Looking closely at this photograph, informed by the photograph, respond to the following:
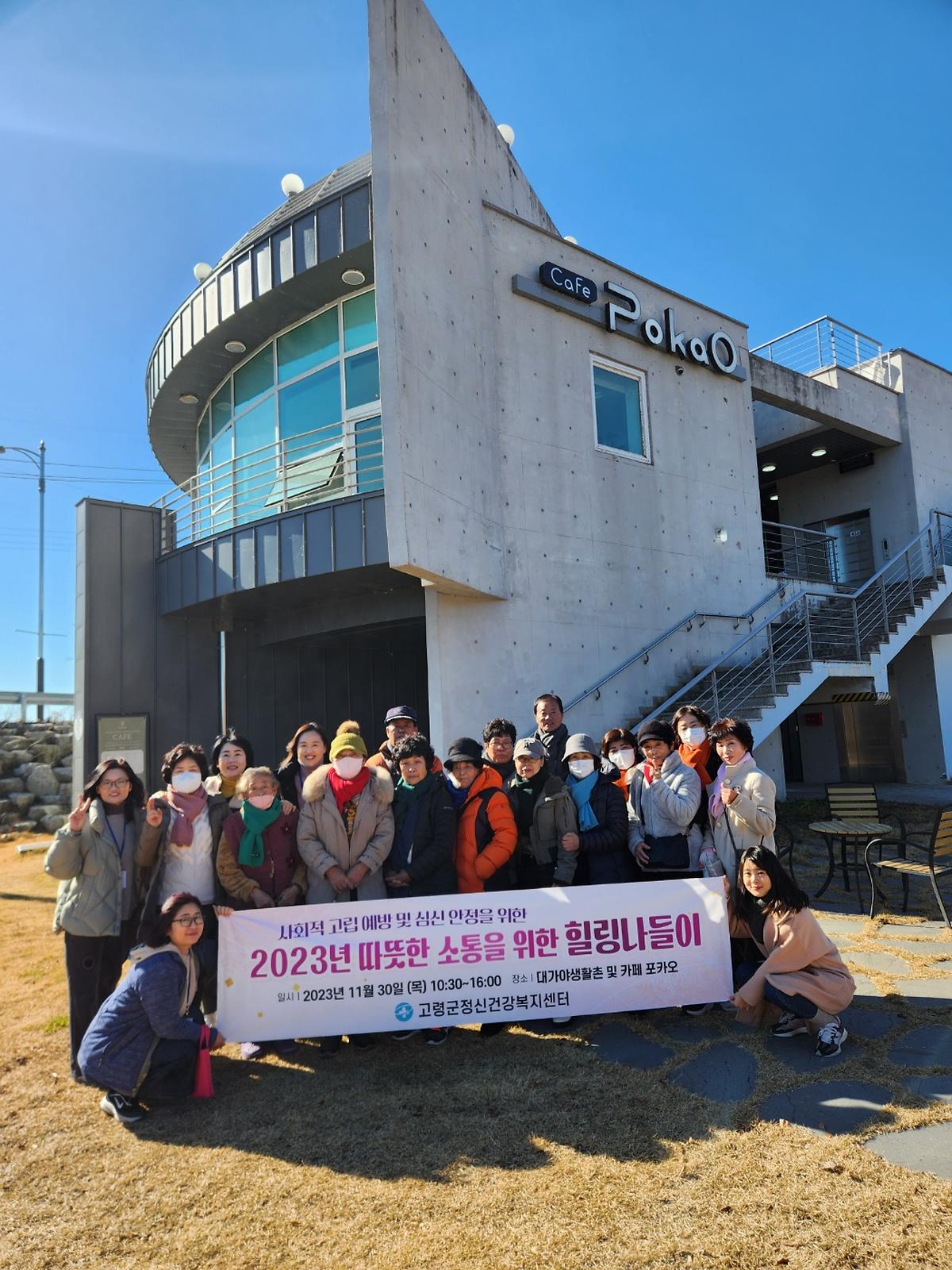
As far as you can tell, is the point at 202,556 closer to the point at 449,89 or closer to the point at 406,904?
the point at 449,89

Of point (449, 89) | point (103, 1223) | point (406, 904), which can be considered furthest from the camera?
point (449, 89)

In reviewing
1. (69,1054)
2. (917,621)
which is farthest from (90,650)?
(917,621)

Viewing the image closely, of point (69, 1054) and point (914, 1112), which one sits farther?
point (69, 1054)

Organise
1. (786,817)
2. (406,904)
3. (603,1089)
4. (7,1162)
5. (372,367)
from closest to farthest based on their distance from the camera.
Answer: (7,1162) → (603,1089) → (406,904) → (372,367) → (786,817)

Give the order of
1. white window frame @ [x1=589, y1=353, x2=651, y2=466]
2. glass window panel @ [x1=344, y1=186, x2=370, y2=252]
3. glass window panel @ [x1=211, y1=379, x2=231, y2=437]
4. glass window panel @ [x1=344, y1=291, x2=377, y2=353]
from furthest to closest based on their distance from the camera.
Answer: glass window panel @ [x1=211, y1=379, x2=231, y2=437] < white window frame @ [x1=589, y1=353, x2=651, y2=466] < glass window panel @ [x1=344, y1=291, x2=377, y2=353] < glass window panel @ [x1=344, y1=186, x2=370, y2=252]

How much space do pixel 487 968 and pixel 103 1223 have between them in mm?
2193

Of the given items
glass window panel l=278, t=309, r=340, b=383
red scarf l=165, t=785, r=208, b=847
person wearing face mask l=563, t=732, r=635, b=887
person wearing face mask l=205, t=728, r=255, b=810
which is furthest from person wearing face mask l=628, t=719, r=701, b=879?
glass window panel l=278, t=309, r=340, b=383

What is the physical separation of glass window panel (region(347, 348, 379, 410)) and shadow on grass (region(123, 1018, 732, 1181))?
9089 millimetres

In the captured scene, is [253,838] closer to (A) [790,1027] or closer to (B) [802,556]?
(A) [790,1027]

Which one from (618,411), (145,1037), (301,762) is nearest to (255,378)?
(618,411)

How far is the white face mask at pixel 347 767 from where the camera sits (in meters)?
4.92

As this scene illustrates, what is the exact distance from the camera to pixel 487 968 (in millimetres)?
4570

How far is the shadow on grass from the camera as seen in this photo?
133 inches

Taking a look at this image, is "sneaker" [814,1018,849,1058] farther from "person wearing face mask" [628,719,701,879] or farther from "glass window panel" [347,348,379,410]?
"glass window panel" [347,348,379,410]
